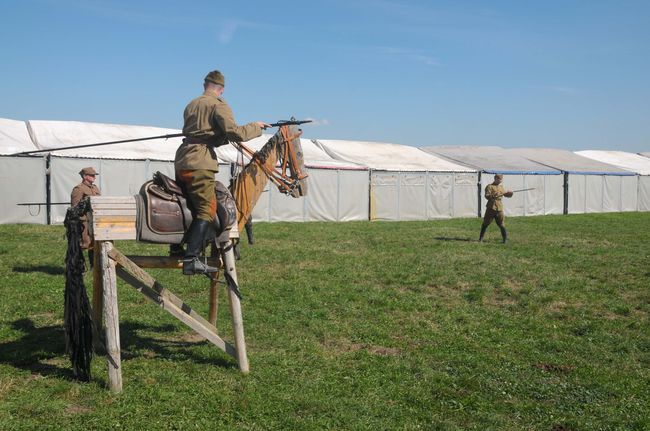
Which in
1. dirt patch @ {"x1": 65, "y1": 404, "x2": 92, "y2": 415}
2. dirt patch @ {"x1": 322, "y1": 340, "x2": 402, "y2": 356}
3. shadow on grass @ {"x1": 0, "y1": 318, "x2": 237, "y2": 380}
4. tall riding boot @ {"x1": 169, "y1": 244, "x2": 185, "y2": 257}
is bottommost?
dirt patch @ {"x1": 65, "y1": 404, "x2": 92, "y2": 415}

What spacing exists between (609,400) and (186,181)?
444cm

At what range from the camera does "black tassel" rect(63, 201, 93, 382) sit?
594 centimetres

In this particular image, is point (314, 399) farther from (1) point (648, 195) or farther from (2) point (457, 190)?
(1) point (648, 195)

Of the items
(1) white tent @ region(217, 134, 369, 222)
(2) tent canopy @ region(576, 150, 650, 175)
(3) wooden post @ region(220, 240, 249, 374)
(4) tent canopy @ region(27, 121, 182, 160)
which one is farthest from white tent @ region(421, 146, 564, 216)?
(3) wooden post @ region(220, 240, 249, 374)

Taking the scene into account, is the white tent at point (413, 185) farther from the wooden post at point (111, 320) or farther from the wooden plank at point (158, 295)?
the wooden post at point (111, 320)

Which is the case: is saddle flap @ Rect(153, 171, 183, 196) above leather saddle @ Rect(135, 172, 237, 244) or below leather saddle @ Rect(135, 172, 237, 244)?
above

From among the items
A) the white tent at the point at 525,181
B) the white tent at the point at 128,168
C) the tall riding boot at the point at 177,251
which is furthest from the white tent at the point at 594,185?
the tall riding boot at the point at 177,251

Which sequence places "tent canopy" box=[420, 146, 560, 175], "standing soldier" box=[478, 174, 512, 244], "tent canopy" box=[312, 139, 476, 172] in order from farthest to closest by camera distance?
"tent canopy" box=[420, 146, 560, 175]
"tent canopy" box=[312, 139, 476, 172]
"standing soldier" box=[478, 174, 512, 244]

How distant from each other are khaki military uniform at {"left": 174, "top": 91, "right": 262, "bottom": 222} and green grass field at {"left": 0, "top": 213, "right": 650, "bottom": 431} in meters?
1.72

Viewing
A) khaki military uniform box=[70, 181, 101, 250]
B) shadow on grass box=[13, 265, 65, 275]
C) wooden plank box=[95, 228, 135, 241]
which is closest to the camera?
wooden plank box=[95, 228, 135, 241]

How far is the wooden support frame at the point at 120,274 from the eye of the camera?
581 centimetres

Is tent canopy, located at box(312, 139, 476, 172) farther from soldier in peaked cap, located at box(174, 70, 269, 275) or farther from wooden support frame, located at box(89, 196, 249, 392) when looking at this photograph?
soldier in peaked cap, located at box(174, 70, 269, 275)

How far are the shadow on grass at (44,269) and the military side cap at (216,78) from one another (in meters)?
6.52

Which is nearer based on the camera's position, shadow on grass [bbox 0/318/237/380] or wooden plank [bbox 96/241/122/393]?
wooden plank [bbox 96/241/122/393]
